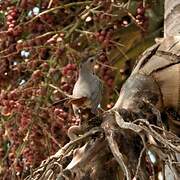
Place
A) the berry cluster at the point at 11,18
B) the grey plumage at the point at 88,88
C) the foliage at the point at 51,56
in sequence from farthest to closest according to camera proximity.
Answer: the berry cluster at the point at 11,18 → the foliage at the point at 51,56 → the grey plumage at the point at 88,88

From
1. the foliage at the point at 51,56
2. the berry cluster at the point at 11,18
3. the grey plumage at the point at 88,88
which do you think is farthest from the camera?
the berry cluster at the point at 11,18

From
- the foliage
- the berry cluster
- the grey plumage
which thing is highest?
the grey plumage

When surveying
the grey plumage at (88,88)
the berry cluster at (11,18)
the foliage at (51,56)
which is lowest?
the foliage at (51,56)

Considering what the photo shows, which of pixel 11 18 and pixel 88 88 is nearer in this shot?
pixel 88 88

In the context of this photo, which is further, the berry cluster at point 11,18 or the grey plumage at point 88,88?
the berry cluster at point 11,18

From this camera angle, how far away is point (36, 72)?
1709 mm

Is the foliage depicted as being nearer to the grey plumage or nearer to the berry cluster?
the berry cluster

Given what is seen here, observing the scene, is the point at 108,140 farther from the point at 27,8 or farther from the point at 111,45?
the point at 27,8

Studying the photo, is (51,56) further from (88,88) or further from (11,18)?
(88,88)

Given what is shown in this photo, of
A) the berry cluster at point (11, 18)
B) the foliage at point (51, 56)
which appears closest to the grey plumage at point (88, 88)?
the foliage at point (51, 56)

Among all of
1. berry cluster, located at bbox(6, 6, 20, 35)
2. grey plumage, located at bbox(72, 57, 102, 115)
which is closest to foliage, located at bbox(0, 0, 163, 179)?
berry cluster, located at bbox(6, 6, 20, 35)

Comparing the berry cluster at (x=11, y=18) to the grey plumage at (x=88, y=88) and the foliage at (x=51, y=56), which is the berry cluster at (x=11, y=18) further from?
the grey plumage at (x=88, y=88)

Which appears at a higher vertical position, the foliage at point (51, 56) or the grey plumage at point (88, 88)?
the grey plumage at point (88, 88)

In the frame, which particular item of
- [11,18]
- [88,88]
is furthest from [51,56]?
[88,88]
